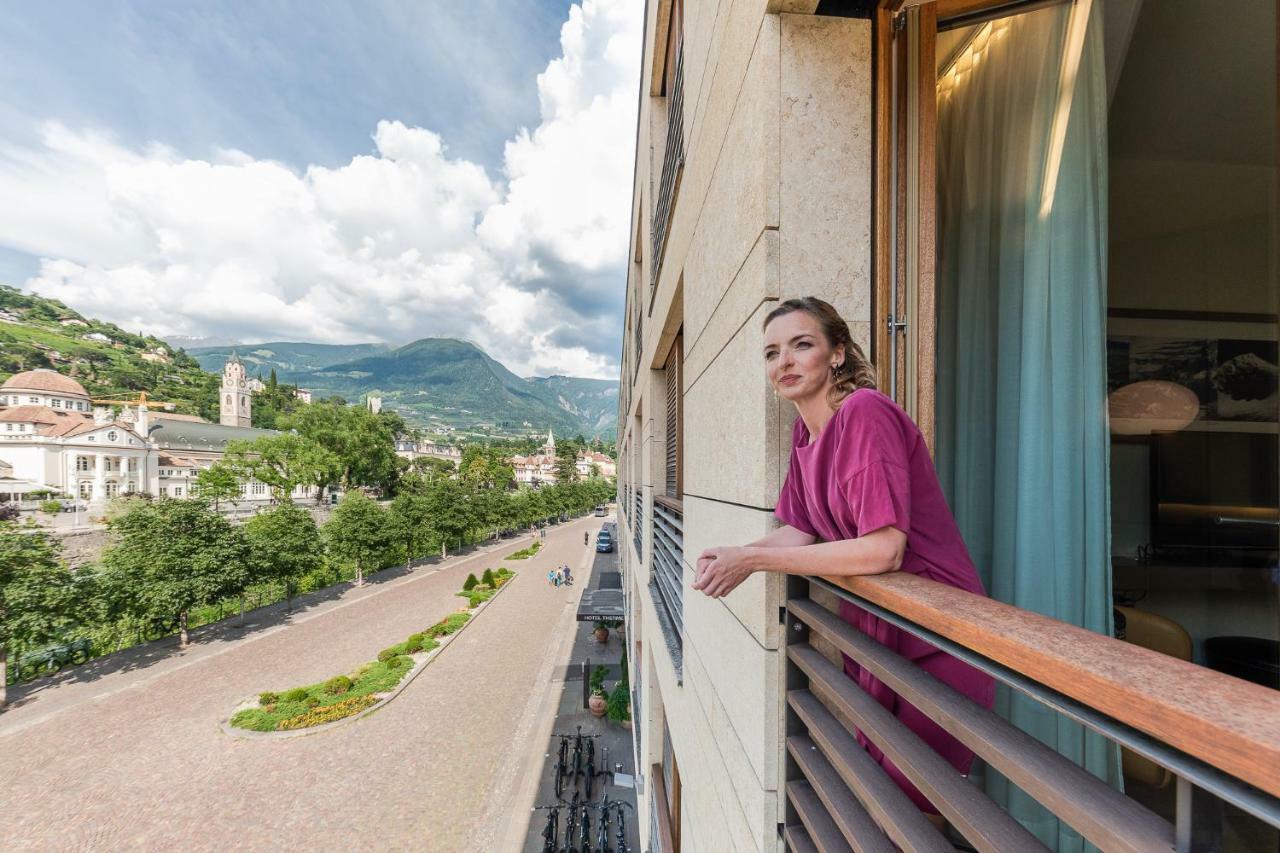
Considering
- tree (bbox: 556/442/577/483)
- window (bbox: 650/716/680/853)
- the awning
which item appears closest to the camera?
window (bbox: 650/716/680/853)

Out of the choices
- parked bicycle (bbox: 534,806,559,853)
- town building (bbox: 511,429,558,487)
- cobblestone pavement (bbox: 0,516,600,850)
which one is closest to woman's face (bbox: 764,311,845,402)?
parked bicycle (bbox: 534,806,559,853)

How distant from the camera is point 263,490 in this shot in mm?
53562

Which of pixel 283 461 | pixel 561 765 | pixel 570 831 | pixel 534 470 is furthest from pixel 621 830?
pixel 534 470

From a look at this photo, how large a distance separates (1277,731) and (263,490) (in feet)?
221

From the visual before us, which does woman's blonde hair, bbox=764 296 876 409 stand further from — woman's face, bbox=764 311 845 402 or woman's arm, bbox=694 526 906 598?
woman's arm, bbox=694 526 906 598

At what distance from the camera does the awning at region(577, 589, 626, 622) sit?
14.9m

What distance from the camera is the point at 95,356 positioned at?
3755 inches

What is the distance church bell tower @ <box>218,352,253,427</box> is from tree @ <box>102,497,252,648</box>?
92617 millimetres

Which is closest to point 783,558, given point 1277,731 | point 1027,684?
point 1027,684

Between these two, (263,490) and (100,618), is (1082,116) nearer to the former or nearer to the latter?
(100,618)

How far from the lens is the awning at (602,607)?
14.9 meters

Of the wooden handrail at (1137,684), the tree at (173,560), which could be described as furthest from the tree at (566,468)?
the wooden handrail at (1137,684)

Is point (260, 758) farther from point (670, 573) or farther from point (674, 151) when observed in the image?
point (674, 151)

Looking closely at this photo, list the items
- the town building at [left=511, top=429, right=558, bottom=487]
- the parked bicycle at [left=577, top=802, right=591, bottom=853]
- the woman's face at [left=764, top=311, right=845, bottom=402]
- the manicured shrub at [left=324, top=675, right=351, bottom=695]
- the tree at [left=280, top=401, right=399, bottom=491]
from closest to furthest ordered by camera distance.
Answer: the woman's face at [left=764, top=311, right=845, bottom=402]
the parked bicycle at [left=577, top=802, right=591, bottom=853]
the manicured shrub at [left=324, top=675, right=351, bottom=695]
the tree at [left=280, top=401, right=399, bottom=491]
the town building at [left=511, top=429, right=558, bottom=487]
